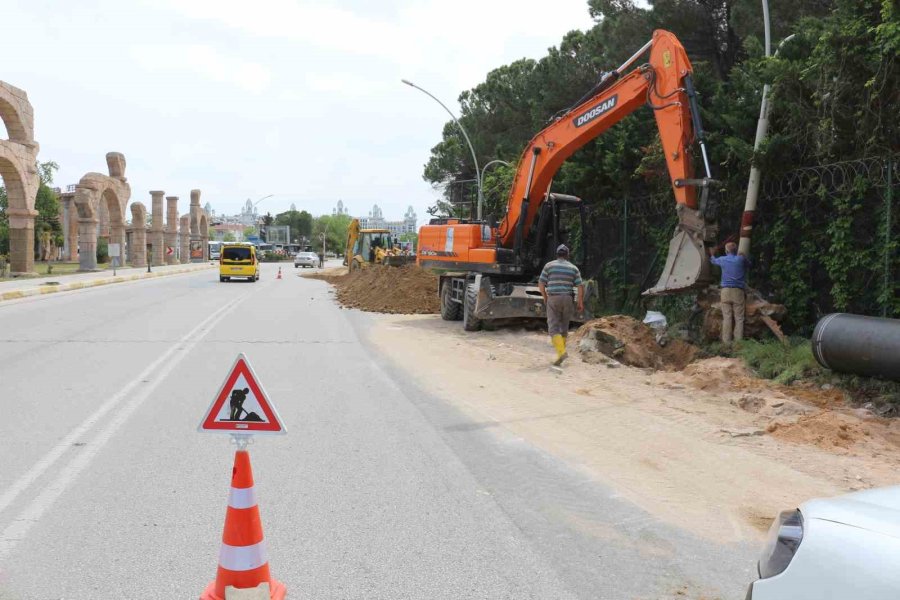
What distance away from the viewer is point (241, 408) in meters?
3.86

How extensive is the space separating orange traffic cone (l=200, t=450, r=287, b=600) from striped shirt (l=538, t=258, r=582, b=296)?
8.60 metres

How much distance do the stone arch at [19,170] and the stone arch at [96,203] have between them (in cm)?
816

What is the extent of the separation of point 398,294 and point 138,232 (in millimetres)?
44212

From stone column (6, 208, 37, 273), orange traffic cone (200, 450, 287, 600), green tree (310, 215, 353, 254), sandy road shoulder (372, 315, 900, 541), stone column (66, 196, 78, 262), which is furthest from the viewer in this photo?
green tree (310, 215, 353, 254)

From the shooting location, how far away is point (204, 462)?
5.90m

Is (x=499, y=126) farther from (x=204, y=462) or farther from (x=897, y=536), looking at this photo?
(x=897, y=536)

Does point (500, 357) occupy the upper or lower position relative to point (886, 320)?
lower

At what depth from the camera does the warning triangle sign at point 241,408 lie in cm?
384

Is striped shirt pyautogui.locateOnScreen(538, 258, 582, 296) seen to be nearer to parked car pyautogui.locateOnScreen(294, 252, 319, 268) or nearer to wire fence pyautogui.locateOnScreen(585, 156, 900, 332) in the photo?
wire fence pyautogui.locateOnScreen(585, 156, 900, 332)

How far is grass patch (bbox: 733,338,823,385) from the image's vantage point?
952 cm

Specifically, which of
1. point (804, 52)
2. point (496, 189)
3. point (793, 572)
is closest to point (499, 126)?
point (496, 189)

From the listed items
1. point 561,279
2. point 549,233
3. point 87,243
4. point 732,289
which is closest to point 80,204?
point 87,243

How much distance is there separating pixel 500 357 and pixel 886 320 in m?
5.73

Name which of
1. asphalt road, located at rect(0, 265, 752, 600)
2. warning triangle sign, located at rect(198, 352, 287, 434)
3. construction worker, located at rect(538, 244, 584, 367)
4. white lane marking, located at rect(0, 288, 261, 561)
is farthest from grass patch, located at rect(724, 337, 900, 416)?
white lane marking, located at rect(0, 288, 261, 561)
